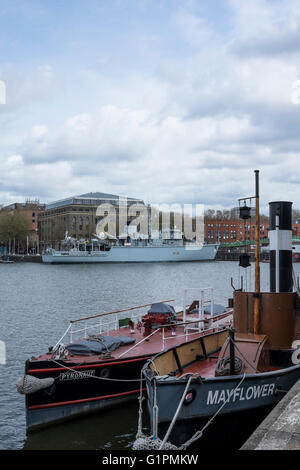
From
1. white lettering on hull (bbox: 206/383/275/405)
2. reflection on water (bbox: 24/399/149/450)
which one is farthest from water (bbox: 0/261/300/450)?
white lettering on hull (bbox: 206/383/275/405)

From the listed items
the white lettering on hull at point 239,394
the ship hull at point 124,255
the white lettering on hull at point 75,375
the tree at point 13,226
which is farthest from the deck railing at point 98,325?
the tree at point 13,226

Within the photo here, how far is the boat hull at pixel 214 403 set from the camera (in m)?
11.2

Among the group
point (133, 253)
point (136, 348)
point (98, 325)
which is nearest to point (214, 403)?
point (136, 348)

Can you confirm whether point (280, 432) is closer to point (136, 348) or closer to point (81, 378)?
point (81, 378)

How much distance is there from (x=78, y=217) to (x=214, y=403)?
163m

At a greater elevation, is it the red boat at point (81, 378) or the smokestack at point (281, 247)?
the smokestack at point (281, 247)

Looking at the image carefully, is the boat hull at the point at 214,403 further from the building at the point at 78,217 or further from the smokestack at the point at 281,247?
the building at the point at 78,217

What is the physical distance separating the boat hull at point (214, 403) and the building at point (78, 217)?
14986 centimetres

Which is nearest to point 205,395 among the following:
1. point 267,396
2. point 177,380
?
point 177,380

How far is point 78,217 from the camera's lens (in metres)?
171

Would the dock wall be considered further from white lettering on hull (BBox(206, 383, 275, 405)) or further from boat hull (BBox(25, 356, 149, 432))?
boat hull (BBox(25, 356, 149, 432))

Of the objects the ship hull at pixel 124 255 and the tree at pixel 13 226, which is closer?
the ship hull at pixel 124 255
